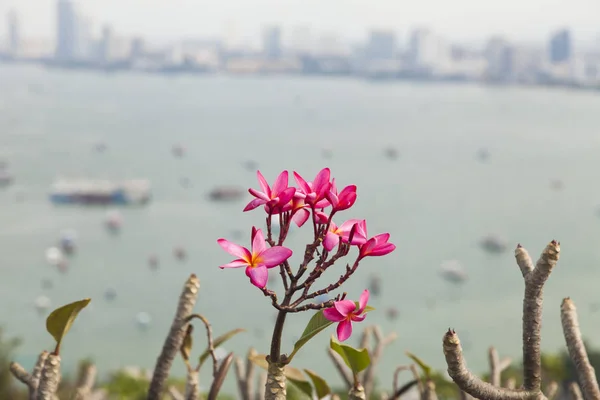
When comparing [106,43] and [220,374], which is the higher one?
[106,43]

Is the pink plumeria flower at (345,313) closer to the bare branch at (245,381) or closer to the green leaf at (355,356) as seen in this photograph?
the green leaf at (355,356)

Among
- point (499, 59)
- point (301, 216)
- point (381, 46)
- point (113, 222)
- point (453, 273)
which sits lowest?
point (113, 222)

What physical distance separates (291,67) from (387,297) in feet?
259

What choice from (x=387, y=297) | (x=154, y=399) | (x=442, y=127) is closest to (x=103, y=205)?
(x=387, y=297)

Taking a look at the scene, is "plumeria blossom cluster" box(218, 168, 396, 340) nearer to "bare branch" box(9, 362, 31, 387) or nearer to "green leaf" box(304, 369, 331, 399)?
"green leaf" box(304, 369, 331, 399)

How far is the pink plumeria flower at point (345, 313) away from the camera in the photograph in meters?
0.65

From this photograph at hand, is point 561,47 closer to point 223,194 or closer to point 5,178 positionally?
point 223,194

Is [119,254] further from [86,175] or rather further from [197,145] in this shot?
[197,145]

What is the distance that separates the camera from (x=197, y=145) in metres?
57.8

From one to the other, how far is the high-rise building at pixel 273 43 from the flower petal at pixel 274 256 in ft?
359

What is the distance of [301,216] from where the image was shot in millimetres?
694

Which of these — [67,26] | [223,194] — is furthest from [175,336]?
[67,26]

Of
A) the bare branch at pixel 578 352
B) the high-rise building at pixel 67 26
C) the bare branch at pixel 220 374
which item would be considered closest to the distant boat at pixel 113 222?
the bare branch at pixel 220 374

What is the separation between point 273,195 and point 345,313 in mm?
120
